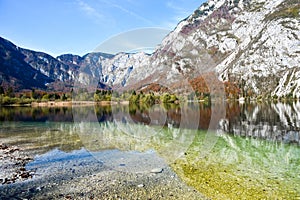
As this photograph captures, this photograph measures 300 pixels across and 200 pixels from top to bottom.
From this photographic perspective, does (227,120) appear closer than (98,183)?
No

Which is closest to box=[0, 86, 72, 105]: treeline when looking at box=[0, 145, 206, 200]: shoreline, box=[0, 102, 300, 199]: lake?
box=[0, 102, 300, 199]: lake

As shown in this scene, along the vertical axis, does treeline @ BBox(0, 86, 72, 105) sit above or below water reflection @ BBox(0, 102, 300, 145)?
above

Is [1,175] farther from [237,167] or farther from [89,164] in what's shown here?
[237,167]

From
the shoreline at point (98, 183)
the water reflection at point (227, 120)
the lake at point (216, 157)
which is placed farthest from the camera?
the water reflection at point (227, 120)

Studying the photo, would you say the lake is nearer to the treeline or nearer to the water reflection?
the water reflection

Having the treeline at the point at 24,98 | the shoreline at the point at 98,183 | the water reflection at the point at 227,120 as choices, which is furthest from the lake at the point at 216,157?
the treeline at the point at 24,98

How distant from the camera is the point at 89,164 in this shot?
1964cm

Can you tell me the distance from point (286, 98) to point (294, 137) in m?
177

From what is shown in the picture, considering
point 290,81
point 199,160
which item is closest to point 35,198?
point 199,160

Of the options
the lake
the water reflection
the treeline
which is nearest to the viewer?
the lake

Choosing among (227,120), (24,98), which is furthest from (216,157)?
(24,98)

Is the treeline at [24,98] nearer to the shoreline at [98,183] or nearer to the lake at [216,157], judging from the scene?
the lake at [216,157]

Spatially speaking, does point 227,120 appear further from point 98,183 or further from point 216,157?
point 98,183

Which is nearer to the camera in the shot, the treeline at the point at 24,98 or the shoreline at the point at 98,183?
the shoreline at the point at 98,183
